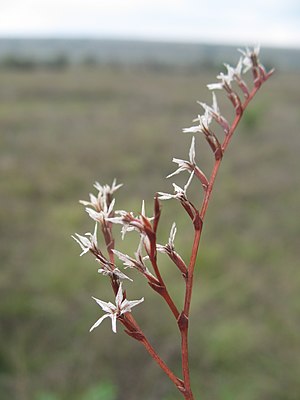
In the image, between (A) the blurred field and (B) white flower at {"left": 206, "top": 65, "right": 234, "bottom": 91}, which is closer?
(B) white flower at {"left": 206, "top": 65, "right": 234, "bottom": 91}

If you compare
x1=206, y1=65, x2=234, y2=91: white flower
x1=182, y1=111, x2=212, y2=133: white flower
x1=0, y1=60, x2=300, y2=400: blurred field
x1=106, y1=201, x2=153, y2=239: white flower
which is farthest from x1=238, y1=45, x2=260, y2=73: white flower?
x1=0, y1=60, x2=300, y2=400: blurred field

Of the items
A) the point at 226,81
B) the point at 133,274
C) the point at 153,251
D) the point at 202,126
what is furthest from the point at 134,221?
the point at 133,274

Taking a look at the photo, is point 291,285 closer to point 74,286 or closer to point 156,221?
point 74,286

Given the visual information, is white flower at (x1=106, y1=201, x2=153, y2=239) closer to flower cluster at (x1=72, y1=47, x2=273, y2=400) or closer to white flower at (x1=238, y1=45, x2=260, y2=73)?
flower cluster at (x1=72, y1=47, x2=273, y2=400)

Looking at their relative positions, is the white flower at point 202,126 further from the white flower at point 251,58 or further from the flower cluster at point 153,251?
the white flower at point 251,58

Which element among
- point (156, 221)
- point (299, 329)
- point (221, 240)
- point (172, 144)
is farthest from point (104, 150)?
point (156, 221)

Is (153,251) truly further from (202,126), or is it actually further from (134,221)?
(202,126)

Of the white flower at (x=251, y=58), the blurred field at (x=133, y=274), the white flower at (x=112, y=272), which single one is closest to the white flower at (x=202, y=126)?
the white flower at (x=251, y=58)

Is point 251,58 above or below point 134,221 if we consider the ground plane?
above

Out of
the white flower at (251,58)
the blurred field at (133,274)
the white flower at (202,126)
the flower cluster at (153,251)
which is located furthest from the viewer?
the blurred field at (133,274)
